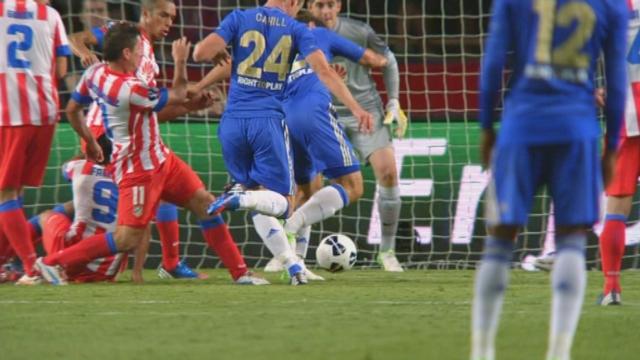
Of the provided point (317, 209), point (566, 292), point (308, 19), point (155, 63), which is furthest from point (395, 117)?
point (566, 292)

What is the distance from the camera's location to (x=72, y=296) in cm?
775

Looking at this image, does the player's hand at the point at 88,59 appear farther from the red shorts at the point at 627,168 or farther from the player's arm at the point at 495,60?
the player's arm at the point at 495,60

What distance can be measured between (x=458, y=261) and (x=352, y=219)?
3.15 ft

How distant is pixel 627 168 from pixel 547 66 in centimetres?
267

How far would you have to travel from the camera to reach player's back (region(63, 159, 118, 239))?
9211 millimetres

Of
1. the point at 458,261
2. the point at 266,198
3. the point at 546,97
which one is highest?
the point at 546,97

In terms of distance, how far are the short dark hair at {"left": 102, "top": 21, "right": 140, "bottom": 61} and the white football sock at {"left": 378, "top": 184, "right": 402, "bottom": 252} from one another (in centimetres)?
299

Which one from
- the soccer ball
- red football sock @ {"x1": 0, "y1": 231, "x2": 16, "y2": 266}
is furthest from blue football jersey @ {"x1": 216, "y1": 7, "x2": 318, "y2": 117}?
red football sock @ {"x1": 0, "y1": 231, "x2": 16, "y2": 266}

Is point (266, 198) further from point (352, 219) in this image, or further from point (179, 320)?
point (352, 219)

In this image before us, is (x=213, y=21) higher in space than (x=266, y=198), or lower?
higher

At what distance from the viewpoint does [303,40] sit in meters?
8.37

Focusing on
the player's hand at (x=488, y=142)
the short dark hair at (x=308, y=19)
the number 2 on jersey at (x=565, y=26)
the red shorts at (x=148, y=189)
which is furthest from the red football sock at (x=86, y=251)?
the number 2 on jersey at (x=565, y=26)

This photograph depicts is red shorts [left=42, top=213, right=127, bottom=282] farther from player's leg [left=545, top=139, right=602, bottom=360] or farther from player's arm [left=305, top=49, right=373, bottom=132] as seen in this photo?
player's leg [left=545, top=139, right=602, bottom=360]

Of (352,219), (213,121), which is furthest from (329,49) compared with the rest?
(213,121)
